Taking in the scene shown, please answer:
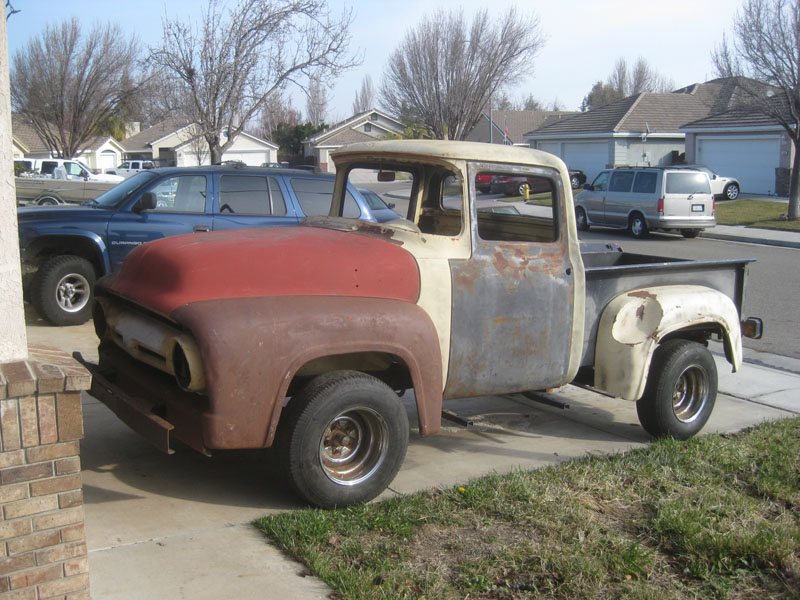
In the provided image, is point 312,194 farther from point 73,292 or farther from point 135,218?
point 73,292

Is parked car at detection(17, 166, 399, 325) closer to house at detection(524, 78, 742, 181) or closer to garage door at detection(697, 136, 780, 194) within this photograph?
garage door at detection(697, 136, 780, 194)

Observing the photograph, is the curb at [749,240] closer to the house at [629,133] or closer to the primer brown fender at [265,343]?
the primer brown fender at [265,343]

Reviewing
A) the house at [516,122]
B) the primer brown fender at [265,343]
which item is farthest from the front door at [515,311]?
the house at [516,122]

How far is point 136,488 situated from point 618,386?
322 centimetres

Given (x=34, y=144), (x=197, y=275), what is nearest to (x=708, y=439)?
(x=197, y=275)

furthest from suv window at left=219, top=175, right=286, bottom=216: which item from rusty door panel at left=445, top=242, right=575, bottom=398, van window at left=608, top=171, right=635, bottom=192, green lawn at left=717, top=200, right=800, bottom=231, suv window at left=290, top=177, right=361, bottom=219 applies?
green lawn at left=717, top=200, right=800, bottom=231

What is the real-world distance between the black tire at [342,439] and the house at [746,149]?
100 feet

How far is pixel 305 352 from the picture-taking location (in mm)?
4113

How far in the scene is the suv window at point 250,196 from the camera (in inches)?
364

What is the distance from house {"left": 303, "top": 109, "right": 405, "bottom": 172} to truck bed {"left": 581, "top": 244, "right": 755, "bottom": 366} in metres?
52.8

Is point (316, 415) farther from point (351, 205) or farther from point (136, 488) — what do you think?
point (351, 205)

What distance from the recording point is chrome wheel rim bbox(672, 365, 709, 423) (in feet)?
19.7

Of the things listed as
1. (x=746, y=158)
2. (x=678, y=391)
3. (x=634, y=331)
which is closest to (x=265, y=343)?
(x=634, y=331)

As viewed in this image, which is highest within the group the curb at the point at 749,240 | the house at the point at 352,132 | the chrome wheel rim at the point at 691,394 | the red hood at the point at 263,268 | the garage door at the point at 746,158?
the house at the point at 352,132
